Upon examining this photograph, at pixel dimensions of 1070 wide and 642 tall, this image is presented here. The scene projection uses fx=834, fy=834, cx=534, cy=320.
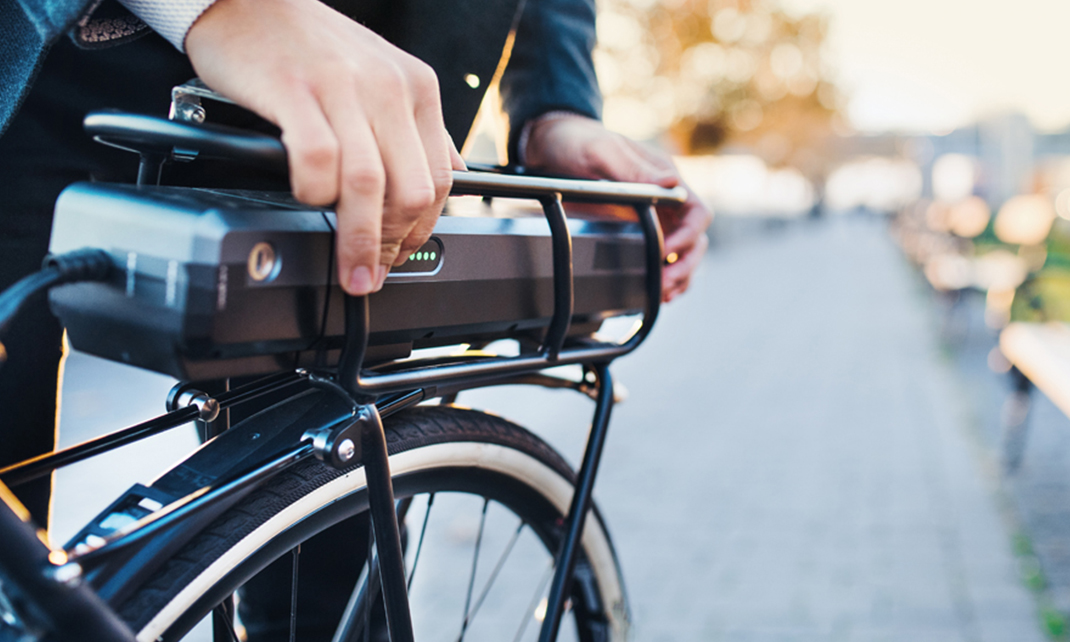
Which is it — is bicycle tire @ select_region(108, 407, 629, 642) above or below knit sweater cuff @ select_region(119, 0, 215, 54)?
below

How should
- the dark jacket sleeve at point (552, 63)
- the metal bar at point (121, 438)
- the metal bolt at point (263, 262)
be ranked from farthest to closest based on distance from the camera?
the dark jacket sleeve at point (552, 63), the metal bar at point (121, 438), the metal bolt at point (263, 262)

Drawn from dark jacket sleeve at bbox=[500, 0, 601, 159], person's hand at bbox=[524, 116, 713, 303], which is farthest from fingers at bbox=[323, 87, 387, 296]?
dark jacket sleeve at bbox=[500, 0, 601, 159]

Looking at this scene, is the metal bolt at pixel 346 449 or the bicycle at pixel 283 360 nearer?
the bicycle at pixel 283 360

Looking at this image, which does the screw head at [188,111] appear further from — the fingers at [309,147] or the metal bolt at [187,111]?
the fingers at [309,147]

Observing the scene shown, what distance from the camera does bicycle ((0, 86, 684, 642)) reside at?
2.00 ft

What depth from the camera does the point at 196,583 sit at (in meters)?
0.75

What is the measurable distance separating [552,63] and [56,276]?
91 centimetres

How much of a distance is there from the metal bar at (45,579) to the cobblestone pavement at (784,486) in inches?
96.1

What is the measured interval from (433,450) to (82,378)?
19.8 feet

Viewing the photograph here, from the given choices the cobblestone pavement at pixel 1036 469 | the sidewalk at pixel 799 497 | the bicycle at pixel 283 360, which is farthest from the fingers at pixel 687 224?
the cobblestone pavement at pixel 1036 469

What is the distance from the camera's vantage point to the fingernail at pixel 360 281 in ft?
2.15

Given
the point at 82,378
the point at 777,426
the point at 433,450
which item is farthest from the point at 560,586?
the point at 82,378

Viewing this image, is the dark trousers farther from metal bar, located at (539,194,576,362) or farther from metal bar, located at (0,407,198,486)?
metal bar, located at (539,194,576,362)

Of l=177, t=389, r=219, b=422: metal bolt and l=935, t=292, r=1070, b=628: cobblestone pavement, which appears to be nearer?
l=177, t=389, r=219, b=422: metal bolt
